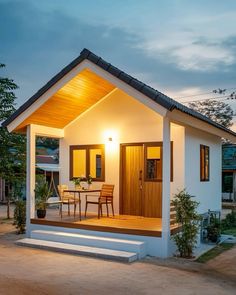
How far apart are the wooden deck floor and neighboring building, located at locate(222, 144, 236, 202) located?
1629 centimetres

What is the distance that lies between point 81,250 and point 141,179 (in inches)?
124

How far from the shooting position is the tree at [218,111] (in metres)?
28.8

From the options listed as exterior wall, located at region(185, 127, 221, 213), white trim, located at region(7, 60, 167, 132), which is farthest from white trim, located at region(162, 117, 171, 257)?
exterior wall, located at region(185, 127, 221, 213)

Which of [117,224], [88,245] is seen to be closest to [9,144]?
[117,224]

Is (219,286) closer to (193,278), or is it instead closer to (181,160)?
(193,278)

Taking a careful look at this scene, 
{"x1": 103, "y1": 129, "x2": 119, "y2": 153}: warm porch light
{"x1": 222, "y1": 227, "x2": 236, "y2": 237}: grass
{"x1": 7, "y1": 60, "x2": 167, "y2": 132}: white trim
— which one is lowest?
{"x1": 222, "y1": 227, "x2": 236, "y2": 237}: grass

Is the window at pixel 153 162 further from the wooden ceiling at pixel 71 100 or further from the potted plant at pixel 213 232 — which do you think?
the wooden ceiling at pixel 71 100

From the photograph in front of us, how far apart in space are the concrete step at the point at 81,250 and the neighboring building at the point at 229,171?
719 inches

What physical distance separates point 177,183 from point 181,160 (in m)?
0.61

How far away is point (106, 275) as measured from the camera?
6395 mm

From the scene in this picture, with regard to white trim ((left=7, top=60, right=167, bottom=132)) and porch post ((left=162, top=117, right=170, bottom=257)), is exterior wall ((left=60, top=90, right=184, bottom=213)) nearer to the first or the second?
porch post ((left=162, top=117, right=170, bottom=257))

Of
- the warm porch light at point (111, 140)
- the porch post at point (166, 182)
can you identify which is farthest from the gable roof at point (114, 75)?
the warm porch light at point (111, 140)

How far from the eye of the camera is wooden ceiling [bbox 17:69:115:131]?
925 cm

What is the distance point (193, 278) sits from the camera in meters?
6.38
